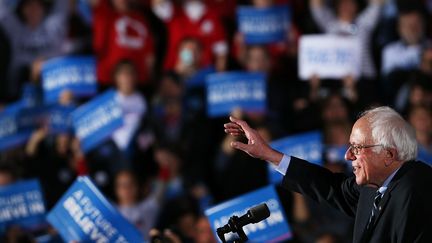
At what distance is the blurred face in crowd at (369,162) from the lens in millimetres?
4508

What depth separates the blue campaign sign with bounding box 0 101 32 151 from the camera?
8.82 meters

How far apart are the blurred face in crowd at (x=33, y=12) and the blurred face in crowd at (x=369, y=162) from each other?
6.02 m

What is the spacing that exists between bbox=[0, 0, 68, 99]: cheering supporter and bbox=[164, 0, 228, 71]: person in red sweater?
99cm

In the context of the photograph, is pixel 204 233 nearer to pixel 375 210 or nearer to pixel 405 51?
pixel 405 51

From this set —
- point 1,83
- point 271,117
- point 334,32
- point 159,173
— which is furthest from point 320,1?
point 1,83

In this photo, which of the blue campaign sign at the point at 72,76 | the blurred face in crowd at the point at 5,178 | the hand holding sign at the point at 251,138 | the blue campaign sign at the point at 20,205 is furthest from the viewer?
the blue campaign sign at the point at 72,76

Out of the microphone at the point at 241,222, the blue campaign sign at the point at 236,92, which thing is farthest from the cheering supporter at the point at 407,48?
the microphone at the point at 241,222

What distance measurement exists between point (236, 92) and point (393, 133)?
465 cm

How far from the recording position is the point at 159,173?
8938 millimetres

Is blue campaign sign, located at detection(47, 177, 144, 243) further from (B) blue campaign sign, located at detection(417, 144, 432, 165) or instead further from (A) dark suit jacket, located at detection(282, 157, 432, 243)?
(B) blue campaign sign, located at detection(417, 144, 432, 165)

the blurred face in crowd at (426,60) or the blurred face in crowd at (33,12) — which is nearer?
the blurred face in crowd at (426,60)

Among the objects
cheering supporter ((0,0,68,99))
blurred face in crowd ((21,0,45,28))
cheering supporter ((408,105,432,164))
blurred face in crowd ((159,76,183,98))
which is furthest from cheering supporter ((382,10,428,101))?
blurred face in crowd ((21,0,45,28))

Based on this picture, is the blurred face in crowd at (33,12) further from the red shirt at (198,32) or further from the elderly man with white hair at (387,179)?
the elderly man with white hair at (387,179)

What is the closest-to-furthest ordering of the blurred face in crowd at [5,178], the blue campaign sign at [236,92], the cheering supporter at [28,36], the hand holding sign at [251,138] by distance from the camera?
the hand holding sign at [251,138], the blurred face in crowd at [5,178], the blue campaign sign at [236,92], the cheering supporter at [28,36]
